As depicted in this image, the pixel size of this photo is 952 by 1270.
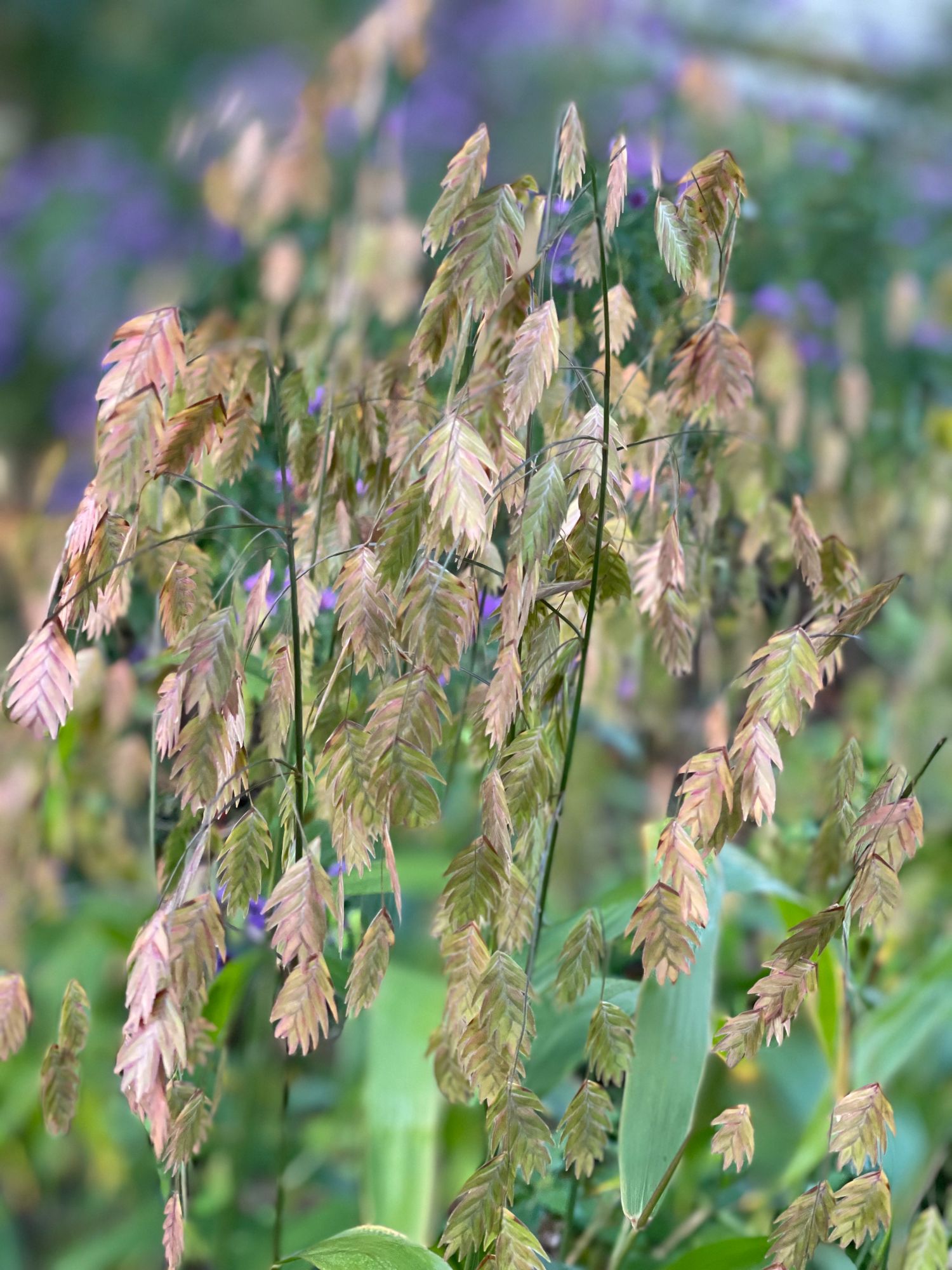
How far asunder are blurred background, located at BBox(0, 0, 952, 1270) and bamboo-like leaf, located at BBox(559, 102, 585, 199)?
186 mm

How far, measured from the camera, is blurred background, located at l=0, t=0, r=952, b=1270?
1258 mm

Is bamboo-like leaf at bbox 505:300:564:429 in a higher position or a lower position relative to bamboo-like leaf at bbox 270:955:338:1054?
higher

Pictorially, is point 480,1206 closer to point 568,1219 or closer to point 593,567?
point 568,1219

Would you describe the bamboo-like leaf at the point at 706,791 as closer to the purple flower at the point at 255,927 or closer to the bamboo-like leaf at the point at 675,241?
the bamboo-like leaf at the point at 675,241

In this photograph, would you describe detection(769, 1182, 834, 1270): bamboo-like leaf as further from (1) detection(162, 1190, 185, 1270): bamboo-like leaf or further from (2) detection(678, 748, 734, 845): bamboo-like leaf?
(1) detection(162, 1190, 185, 1270): bamboo-like leaf

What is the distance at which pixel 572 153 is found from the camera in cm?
63

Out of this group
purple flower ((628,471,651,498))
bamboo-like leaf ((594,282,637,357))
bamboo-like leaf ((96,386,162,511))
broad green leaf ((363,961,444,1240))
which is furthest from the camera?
broad green leaf ((363,961,444,1240))

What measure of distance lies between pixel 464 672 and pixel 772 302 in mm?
1247

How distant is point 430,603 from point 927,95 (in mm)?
2638

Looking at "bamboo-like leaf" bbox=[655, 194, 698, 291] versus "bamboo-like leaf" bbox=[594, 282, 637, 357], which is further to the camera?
"bamboo-like leaf" bbox=[594, 282, 637, 357]

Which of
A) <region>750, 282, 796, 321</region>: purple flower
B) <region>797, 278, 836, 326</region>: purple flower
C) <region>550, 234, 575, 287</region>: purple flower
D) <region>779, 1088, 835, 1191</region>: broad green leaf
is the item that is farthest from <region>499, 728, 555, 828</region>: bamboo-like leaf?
<region>797, 278, 836, 326</region>: purple flower

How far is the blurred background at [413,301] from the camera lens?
1.26 meters

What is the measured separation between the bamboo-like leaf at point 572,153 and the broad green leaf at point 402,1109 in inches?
27.3

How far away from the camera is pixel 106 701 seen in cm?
121
